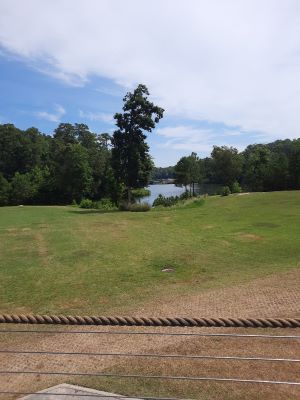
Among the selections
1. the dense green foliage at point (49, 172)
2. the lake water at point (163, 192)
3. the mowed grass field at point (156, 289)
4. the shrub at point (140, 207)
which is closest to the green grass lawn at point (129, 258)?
the mowed grass field at point (156, 289)

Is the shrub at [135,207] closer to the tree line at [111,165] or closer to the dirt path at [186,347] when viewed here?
the tree line at [111,165]

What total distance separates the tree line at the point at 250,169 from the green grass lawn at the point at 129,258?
3535 cm

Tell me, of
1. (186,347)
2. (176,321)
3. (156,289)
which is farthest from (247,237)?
(176,321)

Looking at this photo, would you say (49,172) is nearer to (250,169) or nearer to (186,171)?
(186,171)

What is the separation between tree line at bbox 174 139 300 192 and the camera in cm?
6488

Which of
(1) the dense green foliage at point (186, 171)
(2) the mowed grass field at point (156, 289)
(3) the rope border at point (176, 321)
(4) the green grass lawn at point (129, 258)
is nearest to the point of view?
(3) the rope border at point (176, 321)

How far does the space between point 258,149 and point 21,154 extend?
45256mm

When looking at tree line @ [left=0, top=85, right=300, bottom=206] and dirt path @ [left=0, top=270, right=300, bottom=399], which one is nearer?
dirt path @ [left=0, top=270, right=300, bottom=399]

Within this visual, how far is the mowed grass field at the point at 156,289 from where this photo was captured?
6.95 metres

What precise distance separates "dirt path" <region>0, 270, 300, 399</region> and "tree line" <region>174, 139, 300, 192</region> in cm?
4896

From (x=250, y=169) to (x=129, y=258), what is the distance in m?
65.0

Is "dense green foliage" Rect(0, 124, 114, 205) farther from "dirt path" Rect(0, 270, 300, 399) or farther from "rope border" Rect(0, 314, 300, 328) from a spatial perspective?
"rope border" Rect(0, 314, 300, 328)

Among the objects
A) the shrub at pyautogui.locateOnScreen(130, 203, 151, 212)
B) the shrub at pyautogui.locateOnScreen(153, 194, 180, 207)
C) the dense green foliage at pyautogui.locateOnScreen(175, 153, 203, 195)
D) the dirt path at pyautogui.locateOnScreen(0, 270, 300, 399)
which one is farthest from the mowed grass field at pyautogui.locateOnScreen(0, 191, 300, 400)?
the dense green foliage at pyautogui.locateOnScreen(175, 153, 203, 195)

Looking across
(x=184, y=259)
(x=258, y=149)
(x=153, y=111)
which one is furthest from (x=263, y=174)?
(x=184, y=259)
